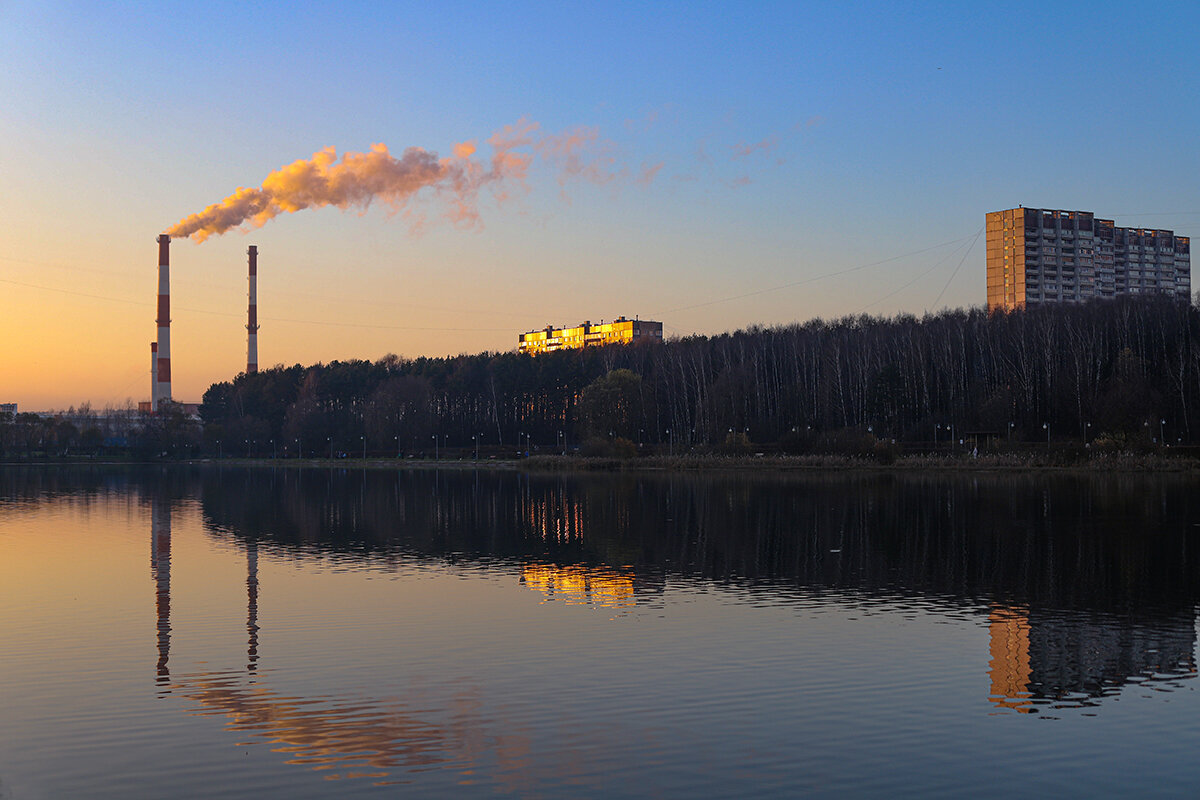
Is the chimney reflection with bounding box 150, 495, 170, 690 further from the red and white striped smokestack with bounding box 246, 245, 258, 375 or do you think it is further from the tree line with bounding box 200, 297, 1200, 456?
the red and white striped smokestack with bounding box 246, 245, 258, 375

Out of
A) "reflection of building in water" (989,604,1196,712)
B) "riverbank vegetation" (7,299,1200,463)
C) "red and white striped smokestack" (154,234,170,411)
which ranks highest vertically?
"red and white striped smokestack" (154,234,170,411)

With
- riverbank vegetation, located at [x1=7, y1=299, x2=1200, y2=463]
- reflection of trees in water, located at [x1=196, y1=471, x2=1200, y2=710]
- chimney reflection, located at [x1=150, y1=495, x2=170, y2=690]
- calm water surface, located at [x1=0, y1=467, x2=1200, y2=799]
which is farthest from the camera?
riverbank vegetation, located at [x1=7, y1=299, x2=1200, y2=463]

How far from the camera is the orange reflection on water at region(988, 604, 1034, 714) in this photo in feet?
52.0

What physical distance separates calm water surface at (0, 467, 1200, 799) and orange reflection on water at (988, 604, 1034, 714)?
3.9 inches

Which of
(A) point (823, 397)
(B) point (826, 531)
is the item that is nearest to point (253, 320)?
(A) point (823, 397)

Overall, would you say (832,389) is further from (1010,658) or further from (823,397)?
(1010,658)

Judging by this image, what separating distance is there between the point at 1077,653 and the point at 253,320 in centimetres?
16856

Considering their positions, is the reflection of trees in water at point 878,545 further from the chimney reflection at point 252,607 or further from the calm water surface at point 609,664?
the chimney reflection at point 252,607

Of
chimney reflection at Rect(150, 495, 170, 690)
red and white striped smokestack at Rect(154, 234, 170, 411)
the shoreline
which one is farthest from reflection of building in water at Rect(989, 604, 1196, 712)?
red and white striped smokestack at Rect(154, 234, 170, 411)

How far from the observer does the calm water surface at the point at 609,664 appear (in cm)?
1264

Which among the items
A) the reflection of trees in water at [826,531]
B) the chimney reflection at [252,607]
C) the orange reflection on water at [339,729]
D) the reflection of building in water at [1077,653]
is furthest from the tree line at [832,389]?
the orange reflection on water at [339,729]

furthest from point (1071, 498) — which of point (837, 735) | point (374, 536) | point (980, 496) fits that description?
point (837, 735)

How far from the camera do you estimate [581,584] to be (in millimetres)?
28156

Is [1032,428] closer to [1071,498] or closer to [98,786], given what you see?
[1071,498]
